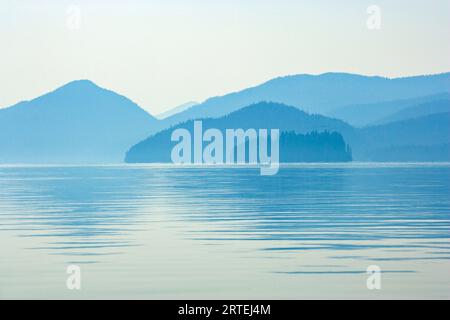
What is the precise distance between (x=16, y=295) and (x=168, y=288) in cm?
290

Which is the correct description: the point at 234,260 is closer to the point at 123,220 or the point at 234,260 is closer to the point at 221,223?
the point at 221,223

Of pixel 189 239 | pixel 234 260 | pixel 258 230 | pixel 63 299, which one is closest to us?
pixel 63 299

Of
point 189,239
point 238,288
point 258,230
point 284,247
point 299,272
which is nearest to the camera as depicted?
point 238,288

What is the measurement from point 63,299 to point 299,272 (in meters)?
5.45

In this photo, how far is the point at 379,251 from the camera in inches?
982

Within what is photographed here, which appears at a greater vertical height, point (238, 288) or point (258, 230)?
point (258, 230)

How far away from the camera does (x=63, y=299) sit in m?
18.5

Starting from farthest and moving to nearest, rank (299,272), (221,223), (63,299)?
(221,223) → (299,272) → (63,299)

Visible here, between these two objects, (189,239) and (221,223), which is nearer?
(189,239)

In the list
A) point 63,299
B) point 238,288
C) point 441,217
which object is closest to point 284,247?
point 238,288
